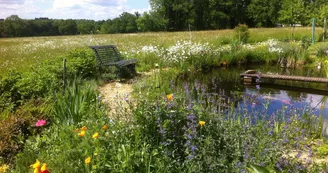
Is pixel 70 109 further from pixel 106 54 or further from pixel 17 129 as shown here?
Result: pixel 106 54

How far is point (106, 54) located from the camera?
9.52 metres

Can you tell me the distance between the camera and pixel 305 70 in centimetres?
1223

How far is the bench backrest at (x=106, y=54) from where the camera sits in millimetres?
8828

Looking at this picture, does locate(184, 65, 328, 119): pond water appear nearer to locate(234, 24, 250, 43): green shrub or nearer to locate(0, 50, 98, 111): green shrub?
locate(0, 50, 98, 111): green shrub

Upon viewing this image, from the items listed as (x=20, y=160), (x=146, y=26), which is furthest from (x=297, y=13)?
(x=146, y=26)

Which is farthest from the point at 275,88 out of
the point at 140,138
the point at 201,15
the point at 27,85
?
the point at 201,15

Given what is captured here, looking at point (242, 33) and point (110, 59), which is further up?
point (242, 33)

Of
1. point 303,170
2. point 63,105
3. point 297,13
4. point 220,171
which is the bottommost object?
point 303,170

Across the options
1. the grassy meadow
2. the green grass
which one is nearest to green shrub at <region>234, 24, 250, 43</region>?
the green grass

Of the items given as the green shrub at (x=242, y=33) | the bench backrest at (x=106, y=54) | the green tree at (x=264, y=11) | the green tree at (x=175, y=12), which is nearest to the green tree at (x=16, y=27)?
the green tree at (x=175, y=12)

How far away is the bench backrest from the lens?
29.0 feet

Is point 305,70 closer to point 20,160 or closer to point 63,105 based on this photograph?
point 63,105

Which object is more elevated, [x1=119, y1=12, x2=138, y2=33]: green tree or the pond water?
[x1=119, y1=12, x2=138, y2=33]: green tree

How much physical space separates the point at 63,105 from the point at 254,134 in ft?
9.07
